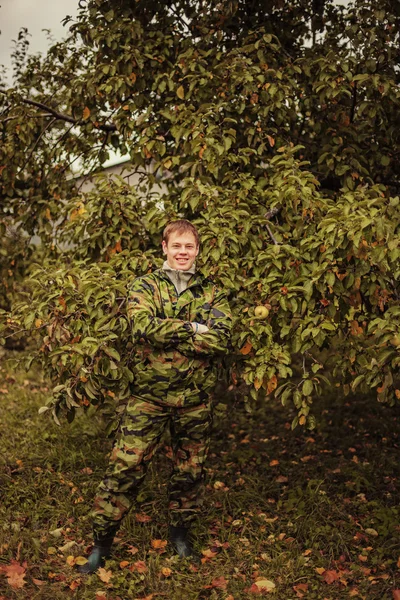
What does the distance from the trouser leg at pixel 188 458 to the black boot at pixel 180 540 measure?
0.07 metres

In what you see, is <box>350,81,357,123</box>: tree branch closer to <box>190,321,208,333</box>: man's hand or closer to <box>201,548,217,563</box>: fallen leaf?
<box>190,321,208,333</box>: man's hand

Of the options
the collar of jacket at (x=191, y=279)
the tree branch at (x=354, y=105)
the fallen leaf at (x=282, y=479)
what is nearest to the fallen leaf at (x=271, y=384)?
the collar of jacket at (x=191, y=279)

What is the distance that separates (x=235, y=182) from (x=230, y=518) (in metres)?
2.34

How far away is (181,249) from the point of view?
3293 millimetres

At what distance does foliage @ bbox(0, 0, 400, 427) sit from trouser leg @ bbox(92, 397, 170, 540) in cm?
20

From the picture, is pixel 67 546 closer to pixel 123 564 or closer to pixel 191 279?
pixel 123 564

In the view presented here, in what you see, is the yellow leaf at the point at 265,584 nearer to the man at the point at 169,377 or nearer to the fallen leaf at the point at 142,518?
the man at the point at 169,377

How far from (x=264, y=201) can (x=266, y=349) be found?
4.34ft

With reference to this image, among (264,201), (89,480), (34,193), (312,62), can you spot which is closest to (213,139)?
(264,201)

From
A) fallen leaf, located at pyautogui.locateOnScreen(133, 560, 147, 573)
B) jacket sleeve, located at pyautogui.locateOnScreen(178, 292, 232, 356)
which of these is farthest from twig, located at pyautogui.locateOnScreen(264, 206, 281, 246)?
fallen leaf, located at pyautogui.locateOnScreen(133, 560, 147, 573)

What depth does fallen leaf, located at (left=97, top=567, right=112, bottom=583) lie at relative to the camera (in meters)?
3.39

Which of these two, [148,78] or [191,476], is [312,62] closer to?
[148,78]

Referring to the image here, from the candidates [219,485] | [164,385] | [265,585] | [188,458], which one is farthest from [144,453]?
[219,485]

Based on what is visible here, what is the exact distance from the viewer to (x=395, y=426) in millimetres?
6207
